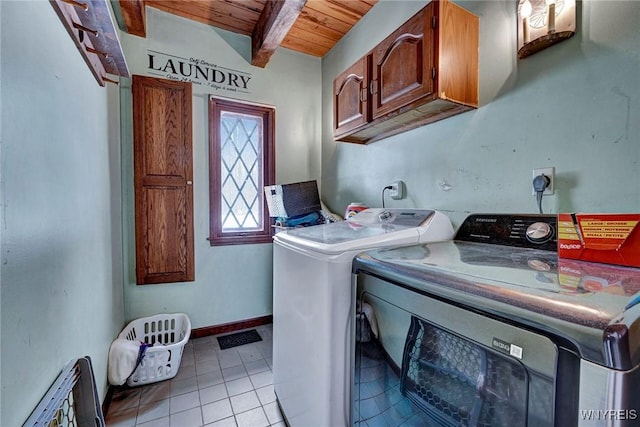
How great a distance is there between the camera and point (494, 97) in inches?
49.0

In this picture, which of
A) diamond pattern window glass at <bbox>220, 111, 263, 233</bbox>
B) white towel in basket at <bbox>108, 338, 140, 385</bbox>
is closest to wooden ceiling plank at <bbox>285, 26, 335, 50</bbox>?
diamond pattern window glass at <bbox>220, 111, 263, 233</bbox>

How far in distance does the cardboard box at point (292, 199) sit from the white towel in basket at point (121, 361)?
4.41ft

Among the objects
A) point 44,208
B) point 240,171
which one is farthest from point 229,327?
point 44,208

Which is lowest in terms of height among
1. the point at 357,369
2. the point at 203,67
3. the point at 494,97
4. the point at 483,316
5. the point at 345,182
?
the point at 357,369

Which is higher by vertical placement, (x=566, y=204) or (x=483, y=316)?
(x=566, y=204)

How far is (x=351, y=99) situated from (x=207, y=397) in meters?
2.12

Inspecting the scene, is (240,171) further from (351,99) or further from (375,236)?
(375,236)

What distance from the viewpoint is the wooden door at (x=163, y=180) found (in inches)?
81.0

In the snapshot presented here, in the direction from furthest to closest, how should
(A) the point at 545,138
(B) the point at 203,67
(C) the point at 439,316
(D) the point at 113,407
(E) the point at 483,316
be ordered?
1. (B) the point at 203,67
2. (D) the point at 113,407
3. (A) the point at 545,138
4. (C) the point at 439,316
5. (E) the point at 483,316

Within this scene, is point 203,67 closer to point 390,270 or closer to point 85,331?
point 85,331

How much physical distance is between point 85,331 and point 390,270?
1357 millimetres

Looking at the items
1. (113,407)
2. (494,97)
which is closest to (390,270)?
(494,97)

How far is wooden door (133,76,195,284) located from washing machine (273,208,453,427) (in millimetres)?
1221

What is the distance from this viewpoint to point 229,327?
96.3 inches
